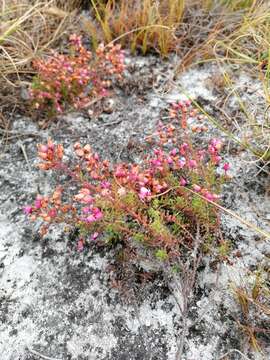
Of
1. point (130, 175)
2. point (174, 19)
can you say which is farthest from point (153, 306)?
point (174, 19)

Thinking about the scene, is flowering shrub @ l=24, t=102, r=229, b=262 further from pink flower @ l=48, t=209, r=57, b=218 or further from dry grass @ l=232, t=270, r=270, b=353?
dry grass @ l=232, t=270, r=270, b=353

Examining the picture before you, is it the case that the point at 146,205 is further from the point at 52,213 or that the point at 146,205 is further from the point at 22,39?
the point at 22,39

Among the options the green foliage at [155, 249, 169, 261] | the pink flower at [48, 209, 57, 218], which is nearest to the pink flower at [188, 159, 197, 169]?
the green foliage at [155, 249, 169, 261]

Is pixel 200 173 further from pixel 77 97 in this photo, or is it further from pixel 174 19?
pixel 174 19

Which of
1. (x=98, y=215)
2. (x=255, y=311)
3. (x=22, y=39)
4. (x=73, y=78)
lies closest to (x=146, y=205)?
(x=98, y=215)

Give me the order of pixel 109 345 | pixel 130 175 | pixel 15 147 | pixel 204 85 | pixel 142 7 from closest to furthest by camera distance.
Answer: pixel 109 345 < pixel 130 175 < pixel 15 147 < pixel 204 85 < pixel 142 7

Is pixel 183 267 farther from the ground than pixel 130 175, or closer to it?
closer to it
